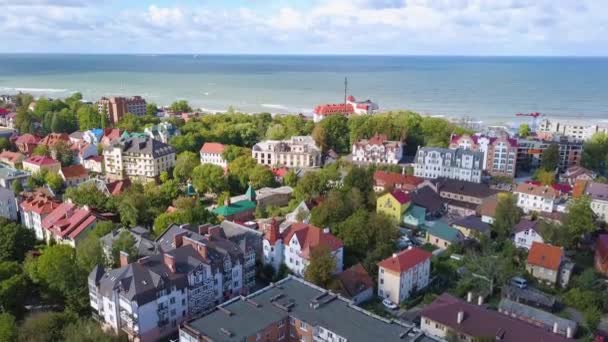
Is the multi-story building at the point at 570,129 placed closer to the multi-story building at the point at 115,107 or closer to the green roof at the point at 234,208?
the green roof at the point at 234,208

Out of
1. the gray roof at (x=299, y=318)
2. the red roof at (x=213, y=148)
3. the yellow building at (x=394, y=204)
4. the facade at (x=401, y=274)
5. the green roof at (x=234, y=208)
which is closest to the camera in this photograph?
the gray roof at (x=299, y=318)

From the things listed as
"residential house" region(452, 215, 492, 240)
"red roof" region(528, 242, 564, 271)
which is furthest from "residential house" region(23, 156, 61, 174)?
"red roof" region(528, 242, 564, 271)

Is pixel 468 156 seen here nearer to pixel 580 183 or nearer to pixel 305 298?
pixel 580 183

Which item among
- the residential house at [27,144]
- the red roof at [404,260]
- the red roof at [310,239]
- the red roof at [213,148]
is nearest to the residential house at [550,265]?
the red roof at [404,260]

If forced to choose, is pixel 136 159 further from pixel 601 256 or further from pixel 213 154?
pixel 601 256

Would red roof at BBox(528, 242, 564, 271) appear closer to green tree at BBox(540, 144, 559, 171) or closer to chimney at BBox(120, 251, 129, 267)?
green tree at BBox(540, 144, 559, 171)

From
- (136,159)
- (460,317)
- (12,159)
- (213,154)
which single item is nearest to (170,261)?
(460,317)
